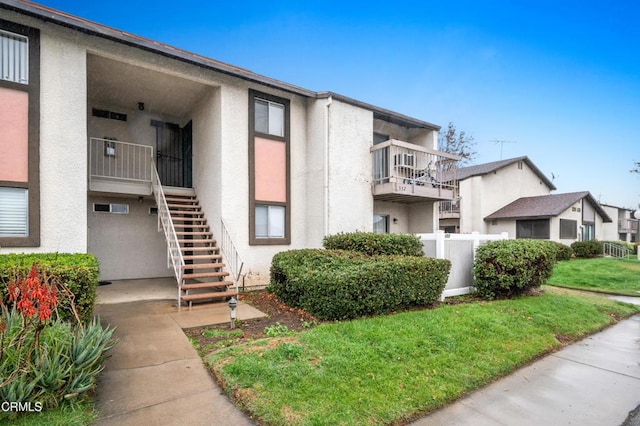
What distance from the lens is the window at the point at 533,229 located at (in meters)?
19.9

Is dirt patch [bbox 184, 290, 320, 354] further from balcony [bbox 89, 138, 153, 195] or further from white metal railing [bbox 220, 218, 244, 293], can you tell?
balcony [bbox 89, 138, 153, 195]

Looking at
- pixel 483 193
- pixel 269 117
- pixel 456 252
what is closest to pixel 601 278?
pixel 456 252

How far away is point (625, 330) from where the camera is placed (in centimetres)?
646

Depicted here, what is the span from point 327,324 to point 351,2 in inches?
542

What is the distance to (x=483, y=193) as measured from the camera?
70.6 ft

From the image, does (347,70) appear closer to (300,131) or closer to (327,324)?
(300,131)

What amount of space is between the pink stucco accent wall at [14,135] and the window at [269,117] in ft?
17.9

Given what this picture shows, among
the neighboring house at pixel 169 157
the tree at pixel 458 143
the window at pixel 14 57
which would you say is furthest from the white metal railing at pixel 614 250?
the window at pixel 14 57

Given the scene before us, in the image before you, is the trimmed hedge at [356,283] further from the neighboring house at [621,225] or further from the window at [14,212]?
the neighboring house at [621,225]

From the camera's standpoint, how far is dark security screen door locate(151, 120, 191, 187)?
1159 centimetres

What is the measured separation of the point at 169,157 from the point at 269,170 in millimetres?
4332

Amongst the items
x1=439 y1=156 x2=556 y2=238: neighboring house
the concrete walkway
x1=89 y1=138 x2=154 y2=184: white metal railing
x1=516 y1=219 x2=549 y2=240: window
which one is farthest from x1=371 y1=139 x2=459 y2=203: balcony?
x1=516 y1=219 x2=549 y2=240: window

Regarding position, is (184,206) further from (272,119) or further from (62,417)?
(62,417)

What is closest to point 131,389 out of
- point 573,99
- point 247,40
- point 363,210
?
point 363,210
